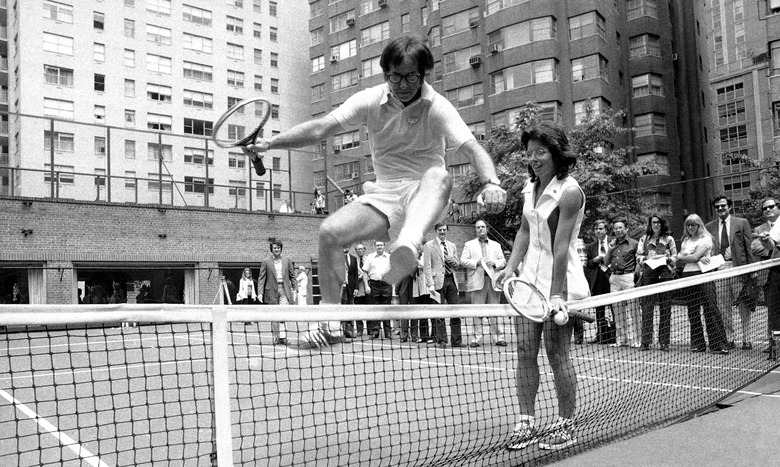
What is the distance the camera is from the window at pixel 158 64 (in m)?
55.1

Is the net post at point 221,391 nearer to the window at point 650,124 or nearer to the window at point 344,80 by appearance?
the window at point 650,124

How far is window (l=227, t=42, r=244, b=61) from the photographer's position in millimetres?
59947

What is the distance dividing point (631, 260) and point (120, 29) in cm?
5188

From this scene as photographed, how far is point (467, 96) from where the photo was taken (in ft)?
155

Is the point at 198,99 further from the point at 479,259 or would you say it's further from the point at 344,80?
the point at 479,259

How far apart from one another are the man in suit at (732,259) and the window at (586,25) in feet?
113

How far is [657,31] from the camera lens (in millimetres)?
46250

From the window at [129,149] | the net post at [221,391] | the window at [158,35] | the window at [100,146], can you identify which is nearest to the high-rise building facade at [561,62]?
the window at [158,35]

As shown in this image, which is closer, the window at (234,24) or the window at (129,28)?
the window at (129,28)

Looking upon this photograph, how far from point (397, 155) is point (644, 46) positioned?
46.3 meters

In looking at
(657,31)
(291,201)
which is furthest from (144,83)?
(657,31)

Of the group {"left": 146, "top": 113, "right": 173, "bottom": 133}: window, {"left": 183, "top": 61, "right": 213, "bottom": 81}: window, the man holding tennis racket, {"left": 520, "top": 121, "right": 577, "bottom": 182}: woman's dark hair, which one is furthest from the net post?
{"left": 183, "top": 61, "right": 213, "bottom": 81}: window

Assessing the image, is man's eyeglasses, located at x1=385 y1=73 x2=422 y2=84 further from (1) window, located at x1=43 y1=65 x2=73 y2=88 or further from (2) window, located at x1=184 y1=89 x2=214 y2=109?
(2) window, located at x1=184 y1=89 x2=214 y2=109

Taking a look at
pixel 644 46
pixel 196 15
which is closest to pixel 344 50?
pixel 196 15
